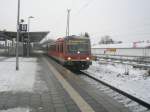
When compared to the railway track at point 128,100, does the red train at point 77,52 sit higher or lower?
higher

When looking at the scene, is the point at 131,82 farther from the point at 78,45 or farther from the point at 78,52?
the point at 78,45

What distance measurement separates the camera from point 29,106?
300 inches

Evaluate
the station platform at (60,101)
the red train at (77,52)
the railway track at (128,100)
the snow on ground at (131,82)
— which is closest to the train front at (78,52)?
the red train at (77,52)

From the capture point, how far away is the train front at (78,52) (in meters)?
20.5

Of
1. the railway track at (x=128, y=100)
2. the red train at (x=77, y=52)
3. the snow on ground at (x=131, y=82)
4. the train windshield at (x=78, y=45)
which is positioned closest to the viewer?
the railway track at (x=128, y=100)

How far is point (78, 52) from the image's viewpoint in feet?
68.1

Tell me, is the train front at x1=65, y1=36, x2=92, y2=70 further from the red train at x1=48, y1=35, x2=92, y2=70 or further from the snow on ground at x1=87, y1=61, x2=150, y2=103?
the snow on ground at x1=87, y1=61, x2=150, y2=103

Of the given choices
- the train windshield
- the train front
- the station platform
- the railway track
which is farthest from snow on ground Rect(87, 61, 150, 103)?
the train windshield

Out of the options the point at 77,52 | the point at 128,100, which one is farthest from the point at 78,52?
the point at 128,100

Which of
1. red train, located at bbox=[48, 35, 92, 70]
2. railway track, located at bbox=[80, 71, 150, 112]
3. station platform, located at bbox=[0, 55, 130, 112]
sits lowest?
railway track, located at bbox=[80, 71, 150, 112]

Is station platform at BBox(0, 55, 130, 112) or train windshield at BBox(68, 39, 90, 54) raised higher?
train windshield at BBox(68, 39, 90, 54)

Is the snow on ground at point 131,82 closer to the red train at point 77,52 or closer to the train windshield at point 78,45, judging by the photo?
the red train at point 77,52

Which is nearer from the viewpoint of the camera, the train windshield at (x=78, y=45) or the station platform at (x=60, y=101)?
the station platform at (x=60, y=101)

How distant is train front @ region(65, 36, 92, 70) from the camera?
20453 mm
